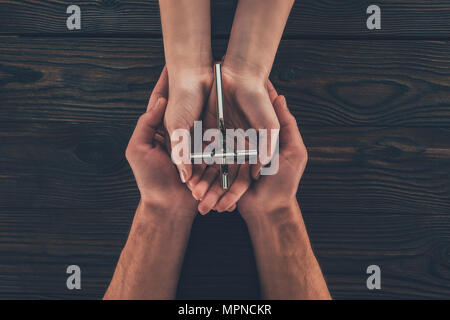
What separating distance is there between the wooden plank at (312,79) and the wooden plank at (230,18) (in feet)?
0.07

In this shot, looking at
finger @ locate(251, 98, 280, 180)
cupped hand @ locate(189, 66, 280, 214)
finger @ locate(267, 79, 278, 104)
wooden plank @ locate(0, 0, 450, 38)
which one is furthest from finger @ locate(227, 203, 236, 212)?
wooden plank @ locate(0, 0, 450, 38)

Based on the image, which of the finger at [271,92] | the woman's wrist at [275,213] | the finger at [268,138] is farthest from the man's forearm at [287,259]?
the finger at [271,92]

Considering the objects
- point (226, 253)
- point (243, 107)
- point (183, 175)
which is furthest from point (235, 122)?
point (226, 253)

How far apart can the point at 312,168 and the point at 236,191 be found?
0.17 m

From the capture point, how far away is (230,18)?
2.07 ft

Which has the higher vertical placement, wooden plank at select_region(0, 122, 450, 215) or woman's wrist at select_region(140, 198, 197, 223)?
wooden plank at select_region(0, 122, 450, 215)

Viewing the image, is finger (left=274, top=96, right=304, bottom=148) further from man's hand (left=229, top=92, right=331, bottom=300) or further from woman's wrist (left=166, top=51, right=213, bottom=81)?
woman's wrist (left=166, top=51, right=213, bottom=81)

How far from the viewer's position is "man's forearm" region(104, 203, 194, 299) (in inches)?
23.4

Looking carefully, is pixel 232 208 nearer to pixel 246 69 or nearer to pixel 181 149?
pixel 181 149

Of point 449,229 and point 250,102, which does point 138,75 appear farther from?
point 449,229

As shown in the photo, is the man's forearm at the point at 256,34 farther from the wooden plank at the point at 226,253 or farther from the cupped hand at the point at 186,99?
the wooden plank at the point at 226,253

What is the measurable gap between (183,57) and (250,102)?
15 centimetres

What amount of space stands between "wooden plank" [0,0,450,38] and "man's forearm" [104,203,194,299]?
378mm
